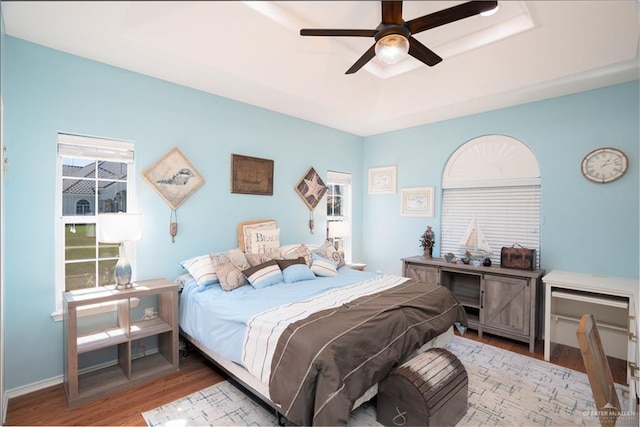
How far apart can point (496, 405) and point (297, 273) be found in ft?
6.20

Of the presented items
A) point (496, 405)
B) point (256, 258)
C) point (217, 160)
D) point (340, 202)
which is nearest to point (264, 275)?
point (256, 258)

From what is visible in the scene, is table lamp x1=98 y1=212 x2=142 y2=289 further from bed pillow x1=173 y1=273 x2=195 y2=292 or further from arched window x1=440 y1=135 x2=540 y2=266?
arched window x1=440 y1=135 x2=540 y2=266

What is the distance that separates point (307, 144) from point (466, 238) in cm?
240

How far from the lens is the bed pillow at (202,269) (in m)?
2.75

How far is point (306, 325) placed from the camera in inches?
74.6

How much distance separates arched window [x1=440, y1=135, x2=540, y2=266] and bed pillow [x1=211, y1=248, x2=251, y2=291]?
268cm

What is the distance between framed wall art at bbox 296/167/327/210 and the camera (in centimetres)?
413

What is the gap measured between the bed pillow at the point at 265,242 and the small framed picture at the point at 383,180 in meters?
1.95

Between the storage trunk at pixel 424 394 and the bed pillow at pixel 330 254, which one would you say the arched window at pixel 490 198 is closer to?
the bed pillow at pixel 330 254

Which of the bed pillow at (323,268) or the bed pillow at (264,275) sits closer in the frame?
the bed pillow at (264,275)

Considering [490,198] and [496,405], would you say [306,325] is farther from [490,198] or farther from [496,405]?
[490,198]

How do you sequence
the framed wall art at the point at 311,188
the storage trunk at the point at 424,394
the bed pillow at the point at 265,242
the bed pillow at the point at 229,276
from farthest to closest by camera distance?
the framed wall art at the point at 311,188
the bed pillow at the point at 265,242
the bed pillow at the point at 229,276
the storage trunk at the point at 424,394

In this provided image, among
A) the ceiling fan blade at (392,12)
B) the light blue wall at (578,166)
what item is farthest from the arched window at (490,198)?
the ceiling fan blade at (392,12)

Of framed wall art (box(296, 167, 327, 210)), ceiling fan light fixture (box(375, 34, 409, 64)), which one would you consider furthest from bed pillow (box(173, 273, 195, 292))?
ceiling fan light fixture (box(375, 34, 409, 64))
